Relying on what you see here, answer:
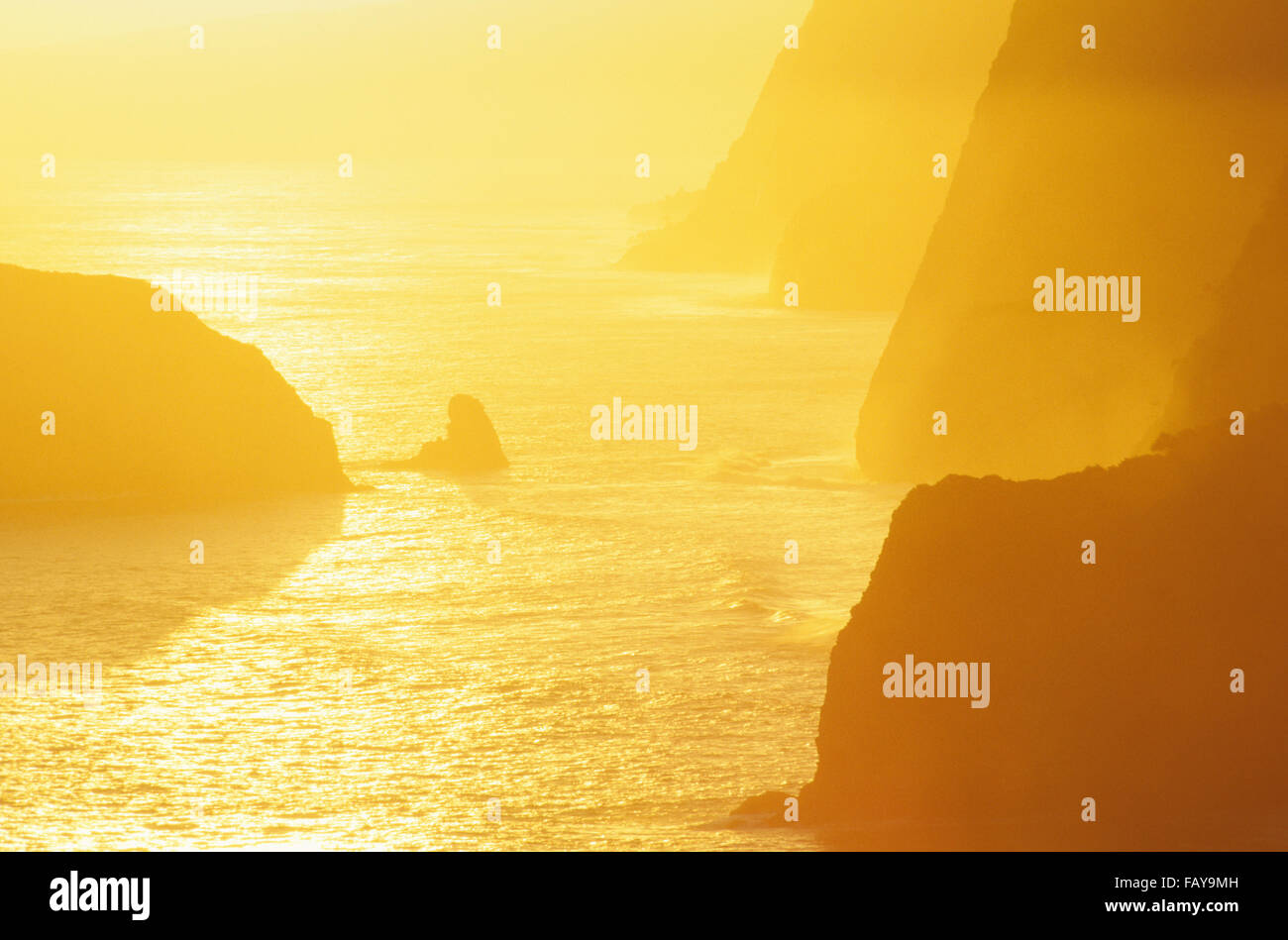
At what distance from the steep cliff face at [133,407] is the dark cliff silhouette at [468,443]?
345 cm

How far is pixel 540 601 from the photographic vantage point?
39.4 m

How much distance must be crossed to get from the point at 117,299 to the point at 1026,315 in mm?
23447

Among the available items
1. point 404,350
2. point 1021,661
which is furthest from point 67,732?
point 404,350

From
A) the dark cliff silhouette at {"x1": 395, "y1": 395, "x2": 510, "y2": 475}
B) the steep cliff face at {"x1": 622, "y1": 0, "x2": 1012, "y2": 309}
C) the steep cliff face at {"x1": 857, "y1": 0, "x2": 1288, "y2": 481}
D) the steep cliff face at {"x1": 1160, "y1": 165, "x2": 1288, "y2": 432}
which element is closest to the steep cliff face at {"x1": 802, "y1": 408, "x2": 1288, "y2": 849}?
the steep cliff face at {"x1": 1160, "y1": 165, "x2": 1288, "y2": 432}

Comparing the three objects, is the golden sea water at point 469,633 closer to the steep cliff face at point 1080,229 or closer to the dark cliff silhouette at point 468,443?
the dark cliff silhouette at point 468,443

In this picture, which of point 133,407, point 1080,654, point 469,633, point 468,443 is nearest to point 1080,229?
point 468,443

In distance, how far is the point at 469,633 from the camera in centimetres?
3706

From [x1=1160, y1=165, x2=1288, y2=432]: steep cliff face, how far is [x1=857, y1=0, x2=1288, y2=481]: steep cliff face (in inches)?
59.1

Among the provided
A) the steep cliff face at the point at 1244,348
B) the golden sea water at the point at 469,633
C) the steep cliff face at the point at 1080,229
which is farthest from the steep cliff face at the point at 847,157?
the steep cliff face at the point at 1244,348

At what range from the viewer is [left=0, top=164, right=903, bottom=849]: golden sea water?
2750 cm

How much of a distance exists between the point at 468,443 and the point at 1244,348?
70.0ft

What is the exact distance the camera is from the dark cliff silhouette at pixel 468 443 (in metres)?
55.2

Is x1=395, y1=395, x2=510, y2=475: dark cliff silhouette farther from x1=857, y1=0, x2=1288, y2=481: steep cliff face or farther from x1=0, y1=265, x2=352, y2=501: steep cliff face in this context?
x1=857, y1=0, x2=1288, y2=481: steep cliff face

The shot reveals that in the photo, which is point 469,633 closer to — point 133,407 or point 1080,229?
point 133,407
